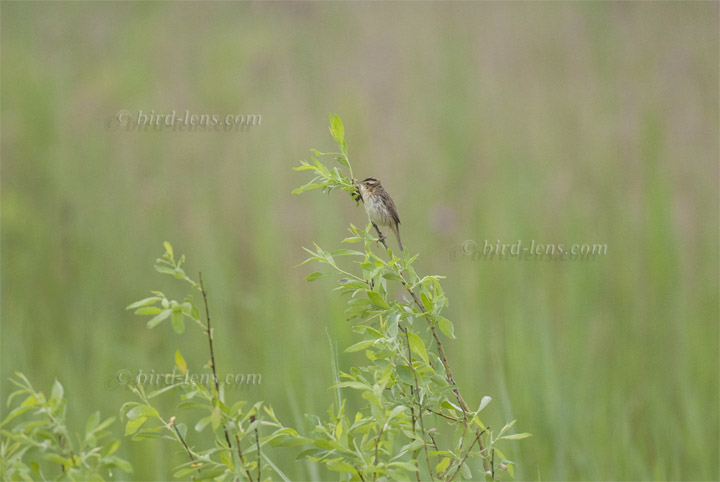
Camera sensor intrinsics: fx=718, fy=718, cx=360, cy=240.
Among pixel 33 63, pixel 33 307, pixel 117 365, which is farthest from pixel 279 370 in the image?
pixel 33 63

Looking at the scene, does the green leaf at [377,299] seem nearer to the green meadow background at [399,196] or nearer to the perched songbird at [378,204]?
the perched songbird at [378,204]

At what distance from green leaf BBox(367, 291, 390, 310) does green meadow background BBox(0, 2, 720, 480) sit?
1170mm

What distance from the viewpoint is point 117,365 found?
158 inches

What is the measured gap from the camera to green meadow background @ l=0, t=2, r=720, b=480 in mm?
3688

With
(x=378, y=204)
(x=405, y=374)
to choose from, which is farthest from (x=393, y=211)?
(x=405, y=374)

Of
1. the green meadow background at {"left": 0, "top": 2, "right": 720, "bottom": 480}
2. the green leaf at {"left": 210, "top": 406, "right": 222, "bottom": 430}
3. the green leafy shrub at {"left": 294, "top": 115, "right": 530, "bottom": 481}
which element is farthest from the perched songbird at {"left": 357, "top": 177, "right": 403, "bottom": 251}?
the green leaf at {"left": 210, "top": 406, "right": 222, "bottom": 430}

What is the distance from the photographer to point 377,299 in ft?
4.42

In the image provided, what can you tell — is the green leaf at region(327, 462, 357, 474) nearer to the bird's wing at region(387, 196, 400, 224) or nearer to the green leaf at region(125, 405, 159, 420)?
the green leaf at region(125, 405, 159, 420)

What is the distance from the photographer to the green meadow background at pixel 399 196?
12.1 feet

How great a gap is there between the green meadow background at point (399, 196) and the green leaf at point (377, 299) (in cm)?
117

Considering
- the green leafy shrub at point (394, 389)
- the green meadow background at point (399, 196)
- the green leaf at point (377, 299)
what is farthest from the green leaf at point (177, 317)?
the green meadow background at point (399, 196)

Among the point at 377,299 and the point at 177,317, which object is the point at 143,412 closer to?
the point at 177,317

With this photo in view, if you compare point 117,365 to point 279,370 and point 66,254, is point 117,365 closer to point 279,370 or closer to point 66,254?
point 279,370

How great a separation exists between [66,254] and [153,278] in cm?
64
